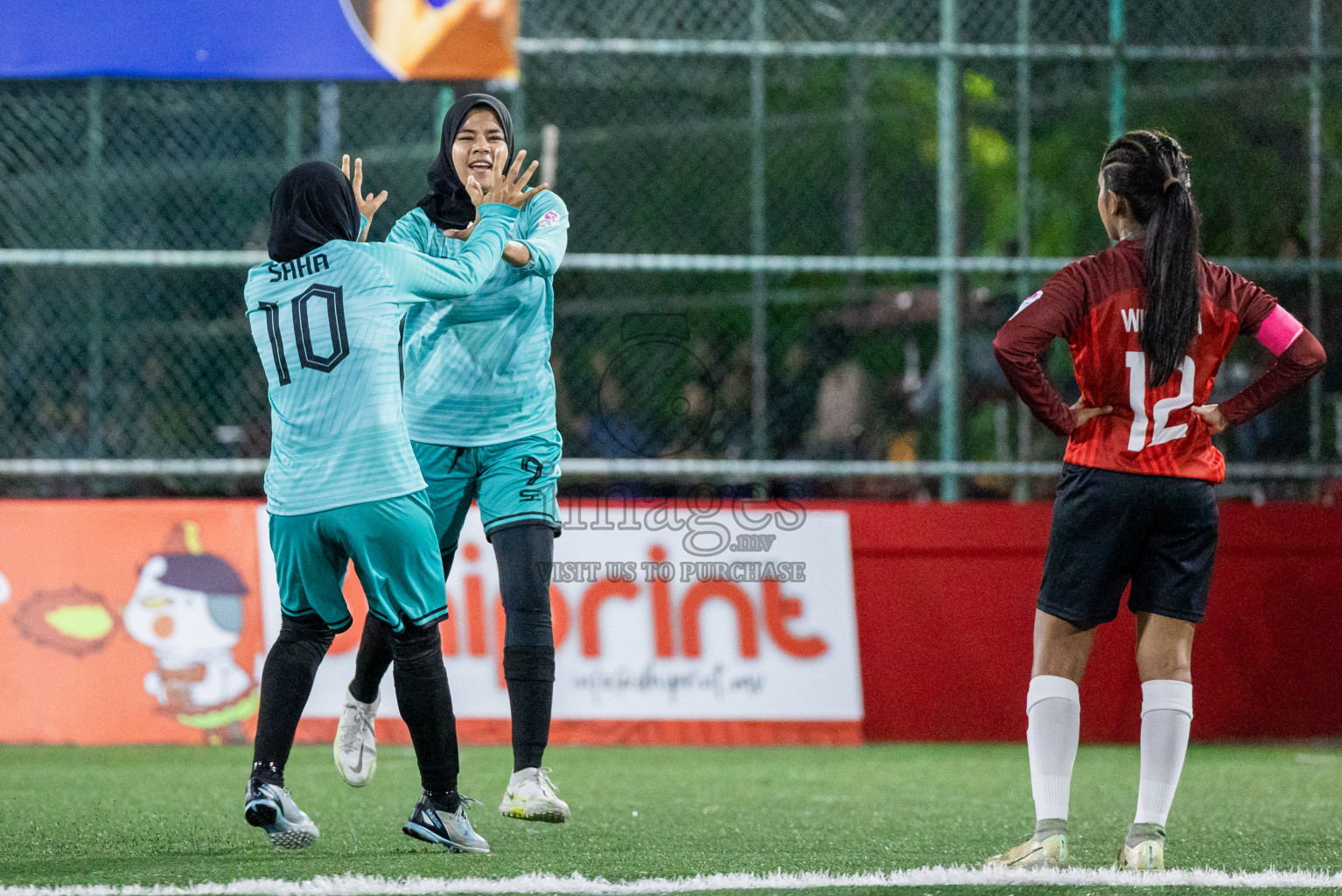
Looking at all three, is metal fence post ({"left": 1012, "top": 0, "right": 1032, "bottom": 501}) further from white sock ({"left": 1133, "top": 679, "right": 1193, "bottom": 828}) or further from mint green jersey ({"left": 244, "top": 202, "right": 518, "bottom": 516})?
mint green jersey ({"left": 244, "top": 202, "right": 518, "bottom": 516})

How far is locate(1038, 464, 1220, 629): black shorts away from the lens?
13.3 feet

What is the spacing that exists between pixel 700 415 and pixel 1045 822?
6720mm

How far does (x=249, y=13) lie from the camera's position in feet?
A: 27.2

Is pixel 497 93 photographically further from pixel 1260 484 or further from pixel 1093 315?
pixel 1093 315

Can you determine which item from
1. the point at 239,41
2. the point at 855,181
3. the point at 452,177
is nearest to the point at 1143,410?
the point at 452,177

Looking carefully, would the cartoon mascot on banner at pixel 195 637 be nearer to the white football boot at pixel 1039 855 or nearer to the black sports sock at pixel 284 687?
the black sports sock at pixel 284 687

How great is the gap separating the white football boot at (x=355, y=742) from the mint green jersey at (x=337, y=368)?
1112 mm

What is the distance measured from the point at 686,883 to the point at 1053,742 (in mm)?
1030

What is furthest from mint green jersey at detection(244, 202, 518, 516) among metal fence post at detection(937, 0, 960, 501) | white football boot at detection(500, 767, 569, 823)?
metal fence post at detection(937, 0, 960, 501)

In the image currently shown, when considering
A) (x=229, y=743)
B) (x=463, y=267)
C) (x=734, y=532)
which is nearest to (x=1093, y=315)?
(x=463, y=267)

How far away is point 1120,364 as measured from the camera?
4074mm

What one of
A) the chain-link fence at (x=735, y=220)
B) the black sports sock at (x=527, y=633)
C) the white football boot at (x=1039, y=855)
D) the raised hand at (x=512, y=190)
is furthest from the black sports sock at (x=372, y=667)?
the chain-link fence at (x=735, y=220)

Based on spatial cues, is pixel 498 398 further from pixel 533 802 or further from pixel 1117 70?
pixel 1117 70

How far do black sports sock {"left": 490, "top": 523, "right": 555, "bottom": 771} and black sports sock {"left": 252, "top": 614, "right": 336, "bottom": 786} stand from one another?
0.59 metres
